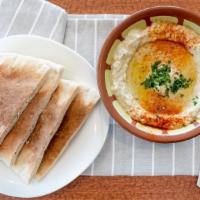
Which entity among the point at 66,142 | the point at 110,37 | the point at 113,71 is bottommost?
the point at 66,142

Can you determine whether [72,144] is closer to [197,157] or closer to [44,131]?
[44,131]

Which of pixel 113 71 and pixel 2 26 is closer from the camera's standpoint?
pixel 113 71

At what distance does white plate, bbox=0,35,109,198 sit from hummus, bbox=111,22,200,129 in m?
0.12

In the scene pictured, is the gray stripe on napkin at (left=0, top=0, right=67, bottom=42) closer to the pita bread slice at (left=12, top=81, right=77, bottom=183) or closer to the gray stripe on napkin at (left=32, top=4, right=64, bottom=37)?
the gray stripe on napkin at (left=32, top=4, right=64, bottom=37)

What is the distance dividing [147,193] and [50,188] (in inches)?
15.8

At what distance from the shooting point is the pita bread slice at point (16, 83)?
1820 mm

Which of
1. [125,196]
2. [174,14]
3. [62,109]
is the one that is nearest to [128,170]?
[125,196]

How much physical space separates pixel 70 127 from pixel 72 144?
0.24ft

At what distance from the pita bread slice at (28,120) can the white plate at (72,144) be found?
7cm

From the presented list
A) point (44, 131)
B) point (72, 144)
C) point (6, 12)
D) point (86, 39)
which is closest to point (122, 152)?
point (72, 144)

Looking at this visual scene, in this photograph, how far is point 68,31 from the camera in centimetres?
200

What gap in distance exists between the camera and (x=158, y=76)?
74.7 inches

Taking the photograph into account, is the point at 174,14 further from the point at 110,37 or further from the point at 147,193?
the point at 147,193

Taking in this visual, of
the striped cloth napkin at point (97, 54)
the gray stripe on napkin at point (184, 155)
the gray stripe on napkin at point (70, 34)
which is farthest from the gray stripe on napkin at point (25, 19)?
the gray stripe on napkin at point (184, 155)
